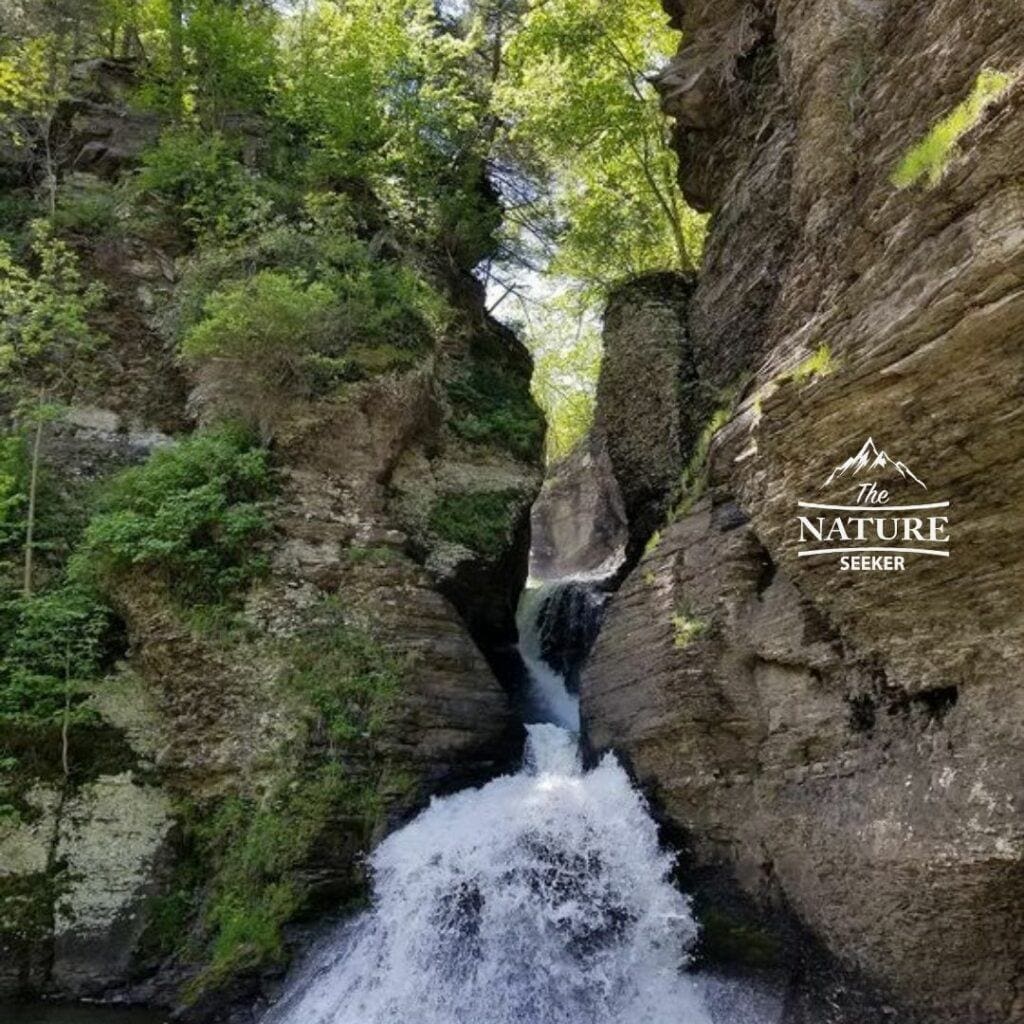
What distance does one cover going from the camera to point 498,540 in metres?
15.2

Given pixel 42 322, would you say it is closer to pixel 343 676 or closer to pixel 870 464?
pixel 343 676

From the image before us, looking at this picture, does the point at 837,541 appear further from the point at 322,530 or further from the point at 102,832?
the point at 102,832

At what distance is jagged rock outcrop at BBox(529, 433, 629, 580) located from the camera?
30688 millimetres

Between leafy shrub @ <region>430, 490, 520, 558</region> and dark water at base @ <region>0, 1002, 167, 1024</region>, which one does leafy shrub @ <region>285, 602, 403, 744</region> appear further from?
dark water at base @ <region>0, 1002, 167, 1024</region>

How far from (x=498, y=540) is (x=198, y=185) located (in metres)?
9.61

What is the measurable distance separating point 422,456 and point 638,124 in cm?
965

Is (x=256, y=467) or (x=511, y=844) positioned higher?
(x=256, y=467)

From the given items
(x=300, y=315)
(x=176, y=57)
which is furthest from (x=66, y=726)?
(x=176, y=57)

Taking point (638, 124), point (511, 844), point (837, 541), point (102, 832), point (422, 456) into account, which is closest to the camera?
point (837, 541)

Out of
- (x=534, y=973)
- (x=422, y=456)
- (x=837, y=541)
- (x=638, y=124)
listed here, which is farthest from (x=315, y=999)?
(x=638, y=124)

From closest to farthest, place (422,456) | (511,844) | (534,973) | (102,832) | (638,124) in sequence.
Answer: (534,973) < (511,844) < (102,832) < (422,456) < (638,124)

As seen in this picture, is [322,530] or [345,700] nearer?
[345,700]

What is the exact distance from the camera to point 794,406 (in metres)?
7.83

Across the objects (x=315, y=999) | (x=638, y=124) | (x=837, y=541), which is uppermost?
(x=638, y=124)
